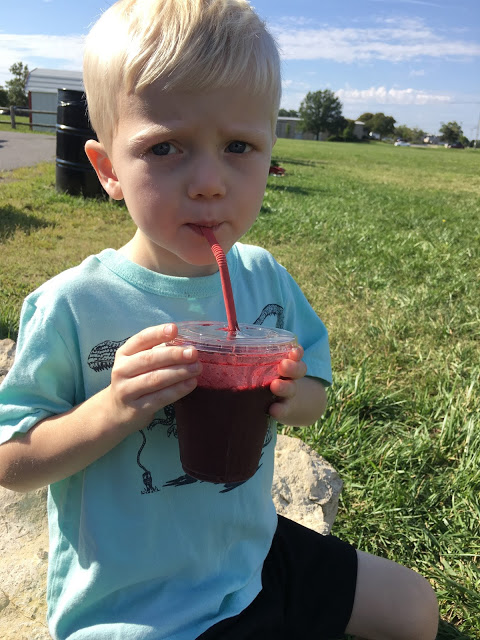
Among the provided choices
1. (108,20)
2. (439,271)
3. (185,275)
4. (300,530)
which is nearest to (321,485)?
(300,530)

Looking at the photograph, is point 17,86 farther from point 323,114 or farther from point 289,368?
point 289,368

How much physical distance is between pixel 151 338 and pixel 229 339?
0.14 m

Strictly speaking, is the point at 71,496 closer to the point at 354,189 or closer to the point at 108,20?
the point at 108,20

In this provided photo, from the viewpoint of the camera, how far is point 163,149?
1.25 m

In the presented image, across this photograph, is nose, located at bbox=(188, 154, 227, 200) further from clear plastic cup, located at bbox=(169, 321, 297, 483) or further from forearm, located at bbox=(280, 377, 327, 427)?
forearm, located at bbox=(280, 377, 327, 427)

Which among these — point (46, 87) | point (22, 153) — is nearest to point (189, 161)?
point (22, 153)

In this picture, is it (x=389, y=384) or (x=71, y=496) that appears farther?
(x=389, y=384)

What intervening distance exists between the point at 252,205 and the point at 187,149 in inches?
7.7

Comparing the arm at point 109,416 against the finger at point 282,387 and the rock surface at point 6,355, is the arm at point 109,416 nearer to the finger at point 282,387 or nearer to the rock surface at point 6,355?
the finger at point 282,387

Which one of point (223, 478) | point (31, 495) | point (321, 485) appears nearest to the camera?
point (223, 478)

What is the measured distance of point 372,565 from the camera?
1.74 metres

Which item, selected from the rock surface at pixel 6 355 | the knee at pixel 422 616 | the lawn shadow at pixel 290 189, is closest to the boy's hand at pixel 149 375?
the knee at pixel 422 616

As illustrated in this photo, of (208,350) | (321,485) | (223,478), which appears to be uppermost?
(208,350)

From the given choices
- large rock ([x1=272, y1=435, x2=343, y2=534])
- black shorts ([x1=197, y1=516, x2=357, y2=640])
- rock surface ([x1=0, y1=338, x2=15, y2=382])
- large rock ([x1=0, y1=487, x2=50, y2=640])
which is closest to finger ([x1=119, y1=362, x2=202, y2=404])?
black shorts ([x1=197, y1=516, x2=357, y2=640])
